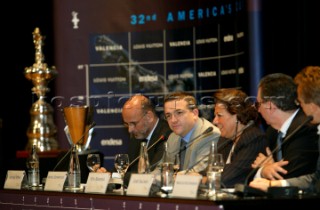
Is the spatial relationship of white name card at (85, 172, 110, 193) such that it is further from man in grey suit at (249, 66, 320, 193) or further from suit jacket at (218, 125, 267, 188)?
man in grey suit at (249, 66, 320, 193)

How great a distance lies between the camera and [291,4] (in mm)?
5980

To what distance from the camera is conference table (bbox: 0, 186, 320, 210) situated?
3.01 metres

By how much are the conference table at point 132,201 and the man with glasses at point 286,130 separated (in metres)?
0.40

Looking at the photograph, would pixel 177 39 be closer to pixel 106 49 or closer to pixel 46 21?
pixel 106 49

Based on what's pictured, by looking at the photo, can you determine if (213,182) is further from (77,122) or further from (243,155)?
(77,122)

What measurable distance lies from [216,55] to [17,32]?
7.48 feet

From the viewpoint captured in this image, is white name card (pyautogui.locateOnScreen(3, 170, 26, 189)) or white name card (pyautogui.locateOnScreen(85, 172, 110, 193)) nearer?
white name card (pyautogui.locateOnScreen(85, 172, 110, 193))

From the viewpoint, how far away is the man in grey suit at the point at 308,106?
3.49 m

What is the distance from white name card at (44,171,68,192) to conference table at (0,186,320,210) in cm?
6

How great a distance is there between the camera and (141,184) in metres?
3.51

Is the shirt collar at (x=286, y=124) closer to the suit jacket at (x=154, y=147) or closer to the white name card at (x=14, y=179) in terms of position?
the suit jacket at (x=154, y=147)

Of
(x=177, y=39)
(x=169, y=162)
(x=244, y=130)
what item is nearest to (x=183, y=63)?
(x=177, y=39)

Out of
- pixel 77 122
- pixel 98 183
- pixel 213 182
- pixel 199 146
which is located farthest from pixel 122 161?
pixel 77 122

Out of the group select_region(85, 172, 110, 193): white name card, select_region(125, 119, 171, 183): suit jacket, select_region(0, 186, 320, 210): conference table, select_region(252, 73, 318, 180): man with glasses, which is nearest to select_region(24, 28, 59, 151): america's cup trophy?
select_region(125, 119, 171, 183): suit jacket
